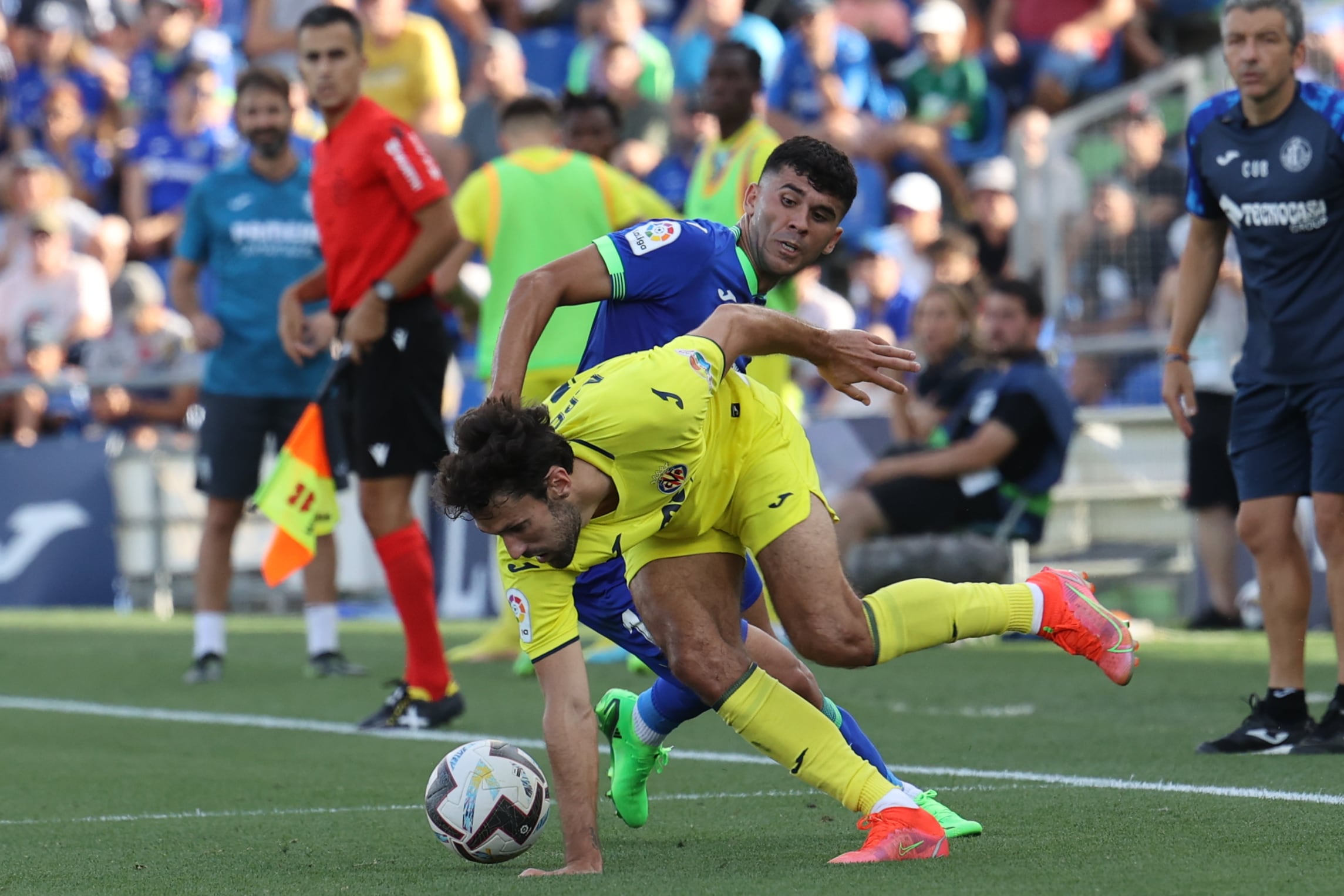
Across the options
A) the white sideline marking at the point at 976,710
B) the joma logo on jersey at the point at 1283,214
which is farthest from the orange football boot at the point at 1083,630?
the white sideline marking at the point at 976,710

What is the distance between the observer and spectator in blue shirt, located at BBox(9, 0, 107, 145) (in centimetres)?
1983

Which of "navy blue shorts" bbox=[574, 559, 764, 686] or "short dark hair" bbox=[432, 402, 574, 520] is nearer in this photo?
"short dark hair" bbox=[432, 402, 574, 520]

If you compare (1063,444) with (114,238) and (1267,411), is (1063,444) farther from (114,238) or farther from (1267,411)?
(114,238)

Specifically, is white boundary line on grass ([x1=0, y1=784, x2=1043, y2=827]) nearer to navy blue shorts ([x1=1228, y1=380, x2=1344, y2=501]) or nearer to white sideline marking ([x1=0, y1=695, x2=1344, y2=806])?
white sideline marking ([x1=0, y1=695, x2=1344, y2=806])

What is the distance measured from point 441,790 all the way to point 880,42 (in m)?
13.1

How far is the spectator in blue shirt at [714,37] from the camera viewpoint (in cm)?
1605

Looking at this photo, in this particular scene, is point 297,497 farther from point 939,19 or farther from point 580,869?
point 939,19

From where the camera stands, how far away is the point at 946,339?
11.1 metres

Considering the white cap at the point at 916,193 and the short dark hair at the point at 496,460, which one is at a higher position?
the white cap at the point at 916,193

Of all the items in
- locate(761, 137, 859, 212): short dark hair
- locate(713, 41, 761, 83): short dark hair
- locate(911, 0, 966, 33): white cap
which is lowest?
locate(761, 137, 859, 212): short dark hair

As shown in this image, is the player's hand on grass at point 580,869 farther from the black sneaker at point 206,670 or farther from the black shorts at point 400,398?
the black sneaker at point 206,670

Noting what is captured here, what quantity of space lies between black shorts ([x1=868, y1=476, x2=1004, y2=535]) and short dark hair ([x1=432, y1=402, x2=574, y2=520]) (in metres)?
6.32

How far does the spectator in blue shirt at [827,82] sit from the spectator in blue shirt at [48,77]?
25.0 feet


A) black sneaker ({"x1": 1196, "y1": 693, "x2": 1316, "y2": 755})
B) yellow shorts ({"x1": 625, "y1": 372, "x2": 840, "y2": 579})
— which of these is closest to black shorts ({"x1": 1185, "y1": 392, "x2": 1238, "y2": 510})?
black sneaker ({"x1": 1196, "y1": 693, "x2": 1316, "y2": 755})
